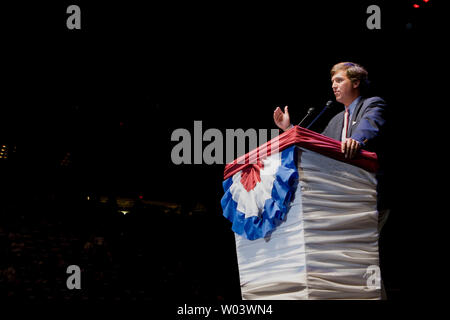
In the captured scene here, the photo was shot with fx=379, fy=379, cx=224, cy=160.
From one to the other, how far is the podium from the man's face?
0.51 metres

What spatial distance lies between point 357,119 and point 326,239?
72 centimetres

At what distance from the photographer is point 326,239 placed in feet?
5.10

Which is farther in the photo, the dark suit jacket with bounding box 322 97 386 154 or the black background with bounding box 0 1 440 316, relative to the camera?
the black background with bounding box 0 1 440 316

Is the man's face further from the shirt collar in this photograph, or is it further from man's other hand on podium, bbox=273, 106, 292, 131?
man's other hand on podium, bbox=273, 106, 292, 131

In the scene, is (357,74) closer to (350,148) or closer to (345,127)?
(345,127)

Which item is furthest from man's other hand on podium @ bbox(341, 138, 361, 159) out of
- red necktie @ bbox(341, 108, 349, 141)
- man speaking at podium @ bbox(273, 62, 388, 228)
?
red necktie @ bbox(341, 108, 349, 141)

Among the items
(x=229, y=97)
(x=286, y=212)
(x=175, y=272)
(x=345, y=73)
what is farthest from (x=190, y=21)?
(x=175, y=272)

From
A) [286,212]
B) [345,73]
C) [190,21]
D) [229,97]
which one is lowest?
[286,212]

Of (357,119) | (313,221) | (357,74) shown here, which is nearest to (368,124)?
(357,119)

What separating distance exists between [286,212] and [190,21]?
242cm

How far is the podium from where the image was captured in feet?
5.02

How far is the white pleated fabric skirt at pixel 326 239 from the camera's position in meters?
1.52

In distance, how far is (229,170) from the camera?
79.0 inches
